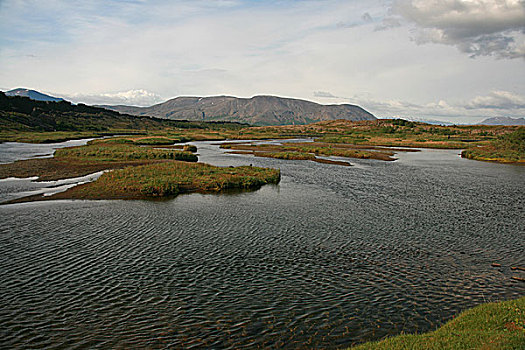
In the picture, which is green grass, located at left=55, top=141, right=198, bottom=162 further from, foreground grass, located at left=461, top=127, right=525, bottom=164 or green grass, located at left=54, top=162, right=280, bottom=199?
foreground grass, located at left=461, top=127, right=525, bottom=164

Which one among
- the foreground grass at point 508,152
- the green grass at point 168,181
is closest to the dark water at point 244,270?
the green grass at point 168,181

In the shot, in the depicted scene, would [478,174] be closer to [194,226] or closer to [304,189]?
[304,189]

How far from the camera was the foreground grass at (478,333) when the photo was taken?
39.4 feet

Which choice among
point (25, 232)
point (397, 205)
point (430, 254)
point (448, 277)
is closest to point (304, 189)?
point (397, 205)

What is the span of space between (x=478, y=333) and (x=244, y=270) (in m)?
13.0

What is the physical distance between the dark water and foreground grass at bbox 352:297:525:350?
162 cm

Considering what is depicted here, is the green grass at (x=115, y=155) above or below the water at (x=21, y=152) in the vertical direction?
above

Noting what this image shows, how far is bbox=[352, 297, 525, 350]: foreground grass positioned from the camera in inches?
472

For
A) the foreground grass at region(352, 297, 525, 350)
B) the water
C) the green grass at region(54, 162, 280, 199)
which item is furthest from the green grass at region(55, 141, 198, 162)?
the foreground grass at region(352, 297, 525, 350)

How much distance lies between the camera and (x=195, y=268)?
22.2 meters

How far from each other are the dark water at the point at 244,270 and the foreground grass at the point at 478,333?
5.32 ft

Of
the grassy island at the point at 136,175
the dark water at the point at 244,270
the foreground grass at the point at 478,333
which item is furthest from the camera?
the grassy island at the point at 136,175

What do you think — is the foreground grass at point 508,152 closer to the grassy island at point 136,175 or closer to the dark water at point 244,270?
the dark water at point 244,270

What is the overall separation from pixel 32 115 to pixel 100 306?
21380 centimetres
